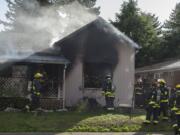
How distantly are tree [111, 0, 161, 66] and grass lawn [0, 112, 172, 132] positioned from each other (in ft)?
77.9

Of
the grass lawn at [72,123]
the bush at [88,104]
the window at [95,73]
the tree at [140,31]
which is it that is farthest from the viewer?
the tree at [140,31]

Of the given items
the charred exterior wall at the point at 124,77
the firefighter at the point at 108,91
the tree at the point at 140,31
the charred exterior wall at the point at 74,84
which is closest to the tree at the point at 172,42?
the tree at the point at 140,31

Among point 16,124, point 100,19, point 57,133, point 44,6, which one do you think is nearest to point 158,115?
point 57,133

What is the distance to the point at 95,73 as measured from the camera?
1766cm

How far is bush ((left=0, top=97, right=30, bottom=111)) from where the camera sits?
1447 centimetres

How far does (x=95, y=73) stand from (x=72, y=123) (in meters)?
6.32

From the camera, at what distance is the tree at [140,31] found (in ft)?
118

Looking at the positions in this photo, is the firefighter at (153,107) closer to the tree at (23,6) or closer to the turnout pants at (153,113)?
the turnout pants at (153,113)

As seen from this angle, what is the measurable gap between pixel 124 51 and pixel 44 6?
2149cm

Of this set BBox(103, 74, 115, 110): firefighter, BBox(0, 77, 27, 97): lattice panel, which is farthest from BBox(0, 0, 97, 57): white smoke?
BBox(103, 74, 115, 110): firefighter

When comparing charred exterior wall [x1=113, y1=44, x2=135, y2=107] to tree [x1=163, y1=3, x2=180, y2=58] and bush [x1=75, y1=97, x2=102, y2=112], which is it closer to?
bush [x1=75, y1=97, x2=102, y2=112]

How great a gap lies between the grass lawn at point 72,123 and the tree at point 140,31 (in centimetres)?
2375

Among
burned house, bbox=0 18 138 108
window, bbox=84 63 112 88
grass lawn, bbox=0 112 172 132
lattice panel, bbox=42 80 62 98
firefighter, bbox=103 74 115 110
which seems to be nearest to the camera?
grass lawn, bbox=0 112 172 132

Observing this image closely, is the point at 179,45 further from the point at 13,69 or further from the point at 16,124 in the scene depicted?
the point at 16,124
